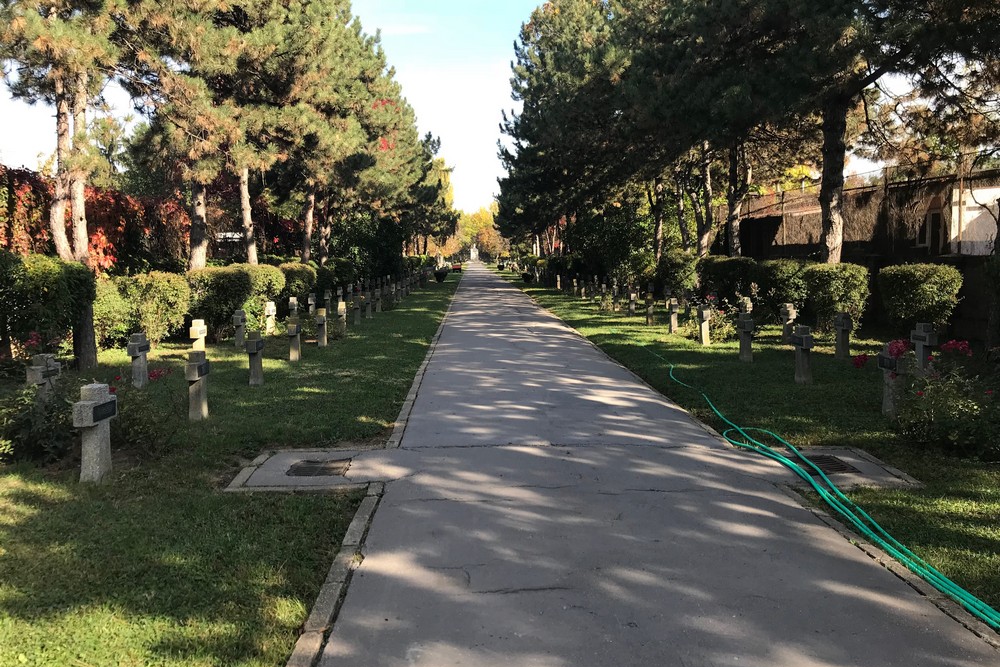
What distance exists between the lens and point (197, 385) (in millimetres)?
8375

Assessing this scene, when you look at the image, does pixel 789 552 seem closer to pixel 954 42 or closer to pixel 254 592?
pixel 254 592

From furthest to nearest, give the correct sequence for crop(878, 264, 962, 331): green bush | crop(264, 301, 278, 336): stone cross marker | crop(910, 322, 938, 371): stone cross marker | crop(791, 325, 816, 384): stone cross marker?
crop(264, 301, 278, 336): stone cross marker → crop(878, 264, 962, 331): green bush → crop(791, 325, 816, 384): stone cross marker → crop(910, 322, 938, 371): stone cross marker

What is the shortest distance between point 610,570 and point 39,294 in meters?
10.3

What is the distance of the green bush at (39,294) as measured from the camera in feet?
34.3

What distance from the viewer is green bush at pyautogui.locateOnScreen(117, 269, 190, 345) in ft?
49.3

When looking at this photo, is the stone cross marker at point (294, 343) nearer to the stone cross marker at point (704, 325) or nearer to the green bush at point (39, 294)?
the green bush at point (39, 294)

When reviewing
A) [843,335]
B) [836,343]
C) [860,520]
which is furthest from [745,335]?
[860,520]

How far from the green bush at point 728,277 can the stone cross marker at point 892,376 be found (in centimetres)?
971

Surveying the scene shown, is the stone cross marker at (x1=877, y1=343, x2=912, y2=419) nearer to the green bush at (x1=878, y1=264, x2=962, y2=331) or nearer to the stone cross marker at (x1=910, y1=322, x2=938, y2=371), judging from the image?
the stone cross marker at (x1=910, y1=322, x2=938, y2=371)

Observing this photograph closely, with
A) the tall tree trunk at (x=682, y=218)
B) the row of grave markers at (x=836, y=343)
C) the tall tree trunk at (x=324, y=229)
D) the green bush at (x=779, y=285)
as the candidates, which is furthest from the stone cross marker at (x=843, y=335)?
the tall tree trunk at (x=324, y=229)

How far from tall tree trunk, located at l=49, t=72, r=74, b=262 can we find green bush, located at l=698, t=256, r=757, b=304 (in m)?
15.2

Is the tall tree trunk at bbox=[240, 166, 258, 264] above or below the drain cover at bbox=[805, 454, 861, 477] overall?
above

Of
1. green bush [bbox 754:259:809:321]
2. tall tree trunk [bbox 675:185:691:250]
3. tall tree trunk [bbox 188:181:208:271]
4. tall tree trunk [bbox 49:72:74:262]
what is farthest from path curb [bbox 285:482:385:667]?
tall tree trunk [bbox 675:185:691:250]

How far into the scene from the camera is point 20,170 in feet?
47.1
